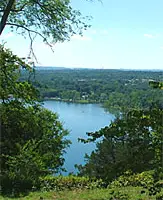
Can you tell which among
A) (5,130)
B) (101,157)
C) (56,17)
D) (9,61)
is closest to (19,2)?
(56,17)

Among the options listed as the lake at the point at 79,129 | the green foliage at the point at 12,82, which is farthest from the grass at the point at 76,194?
the lake at the point at 79,129

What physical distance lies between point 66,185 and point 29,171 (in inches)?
65.8

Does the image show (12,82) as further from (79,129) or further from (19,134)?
(79,129)

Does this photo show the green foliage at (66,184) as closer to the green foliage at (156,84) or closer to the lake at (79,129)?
the green foliage at (156,84)

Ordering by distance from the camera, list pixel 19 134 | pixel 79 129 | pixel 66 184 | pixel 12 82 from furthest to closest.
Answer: pixel 79 129
pixel 19 134
pixel 12 82
pixel 66 184

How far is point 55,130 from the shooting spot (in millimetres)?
15594

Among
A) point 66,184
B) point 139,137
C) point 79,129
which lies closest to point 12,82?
point 66,184

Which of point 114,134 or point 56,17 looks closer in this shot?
point 114,134

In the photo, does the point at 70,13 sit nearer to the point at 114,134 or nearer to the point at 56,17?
the point at 56,17

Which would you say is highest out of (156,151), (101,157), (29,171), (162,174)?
(156,151)

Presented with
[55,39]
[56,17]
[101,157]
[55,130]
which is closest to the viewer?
[56,17]

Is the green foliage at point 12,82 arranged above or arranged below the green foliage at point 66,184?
above

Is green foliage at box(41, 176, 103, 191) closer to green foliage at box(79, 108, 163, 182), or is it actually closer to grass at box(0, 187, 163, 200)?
grass at box(0, 187, 163, 200)

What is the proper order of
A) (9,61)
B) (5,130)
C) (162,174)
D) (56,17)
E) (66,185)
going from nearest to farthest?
1. (162,174)
2. (56,17)
3. (66,185)
4. (9,61)
5. (5,130)
